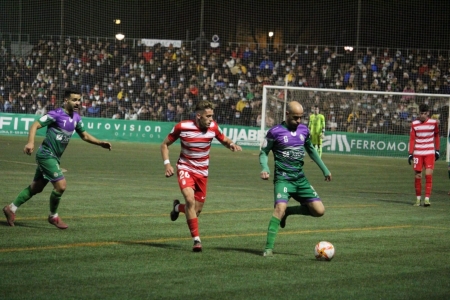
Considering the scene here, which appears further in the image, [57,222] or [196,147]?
[57,222]

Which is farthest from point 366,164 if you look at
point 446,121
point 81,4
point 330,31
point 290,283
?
point 290,283

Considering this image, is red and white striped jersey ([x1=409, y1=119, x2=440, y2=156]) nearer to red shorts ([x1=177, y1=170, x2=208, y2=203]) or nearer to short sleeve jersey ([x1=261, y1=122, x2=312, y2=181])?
short sleeve jersey ([x1=261, y1=122, x2=312, y2=181])

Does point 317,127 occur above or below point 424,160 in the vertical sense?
above

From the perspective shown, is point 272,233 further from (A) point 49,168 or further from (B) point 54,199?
(A) point 49,168

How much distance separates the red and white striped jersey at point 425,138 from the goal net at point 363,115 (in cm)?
1725

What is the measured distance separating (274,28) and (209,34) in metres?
3.54

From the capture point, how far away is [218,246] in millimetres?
11328

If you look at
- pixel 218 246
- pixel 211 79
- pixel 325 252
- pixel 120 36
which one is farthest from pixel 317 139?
pixel 325 252

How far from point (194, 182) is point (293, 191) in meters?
1.32

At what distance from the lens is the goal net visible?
37.0 meters

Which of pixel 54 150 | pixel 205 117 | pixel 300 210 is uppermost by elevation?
pixel 205 117

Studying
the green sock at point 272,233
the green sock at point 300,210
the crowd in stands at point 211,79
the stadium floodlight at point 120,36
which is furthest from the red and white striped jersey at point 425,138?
the stadium floodlight at point 120,36

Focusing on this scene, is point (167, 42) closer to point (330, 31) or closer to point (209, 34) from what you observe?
point (209, 34)

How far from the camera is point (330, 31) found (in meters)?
44.8
